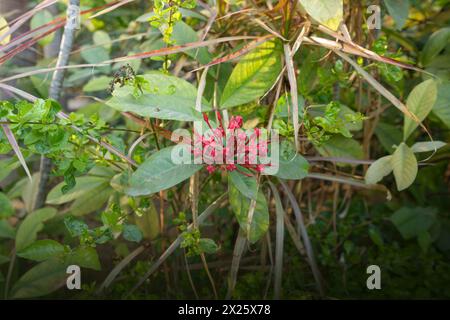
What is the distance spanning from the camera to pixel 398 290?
1.16 metres

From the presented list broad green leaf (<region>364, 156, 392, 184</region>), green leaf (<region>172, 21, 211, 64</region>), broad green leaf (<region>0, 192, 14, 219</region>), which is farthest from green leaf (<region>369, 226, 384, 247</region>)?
broad green leaf (<region>0, 192, 14, 219</region>)

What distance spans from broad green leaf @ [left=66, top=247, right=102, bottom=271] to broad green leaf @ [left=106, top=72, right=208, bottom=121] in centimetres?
29

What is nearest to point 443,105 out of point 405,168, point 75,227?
point 405,168

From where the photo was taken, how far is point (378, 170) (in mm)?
924

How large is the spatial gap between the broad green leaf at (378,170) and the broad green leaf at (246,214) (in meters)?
0.19

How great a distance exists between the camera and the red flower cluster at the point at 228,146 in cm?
81

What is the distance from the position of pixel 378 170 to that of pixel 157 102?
40 cm

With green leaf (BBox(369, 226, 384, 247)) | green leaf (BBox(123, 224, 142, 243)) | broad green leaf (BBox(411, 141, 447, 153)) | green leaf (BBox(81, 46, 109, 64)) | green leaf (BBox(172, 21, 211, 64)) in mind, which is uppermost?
green leaf (BBox(81, 46, 109, 64))

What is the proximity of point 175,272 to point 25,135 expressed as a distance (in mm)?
492

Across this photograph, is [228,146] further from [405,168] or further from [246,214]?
[405,168]

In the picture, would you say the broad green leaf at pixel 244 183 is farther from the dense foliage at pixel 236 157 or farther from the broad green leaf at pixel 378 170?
the broad green leaf at pixel 378 170

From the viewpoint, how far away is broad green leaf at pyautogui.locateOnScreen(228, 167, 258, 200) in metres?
0.82

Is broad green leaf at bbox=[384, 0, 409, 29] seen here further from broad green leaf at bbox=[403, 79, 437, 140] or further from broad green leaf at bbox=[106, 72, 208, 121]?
broad green leaf at bbox=[106, 72, 208, 121]
